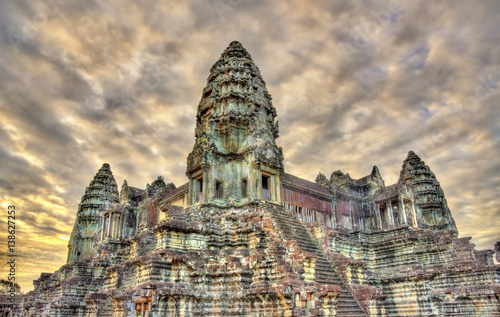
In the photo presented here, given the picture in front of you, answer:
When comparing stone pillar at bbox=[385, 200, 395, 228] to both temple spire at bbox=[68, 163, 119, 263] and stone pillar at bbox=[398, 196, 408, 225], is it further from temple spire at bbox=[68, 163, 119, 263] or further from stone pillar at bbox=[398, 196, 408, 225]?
temple spire at bbox=[68, 163, 119, 263]

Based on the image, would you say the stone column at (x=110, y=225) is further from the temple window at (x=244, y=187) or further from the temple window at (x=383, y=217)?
the temple window at (x=383, y=217)

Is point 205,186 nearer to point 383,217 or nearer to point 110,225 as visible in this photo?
point 110,225

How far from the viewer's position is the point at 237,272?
15867mm

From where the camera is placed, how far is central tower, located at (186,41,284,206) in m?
21.6

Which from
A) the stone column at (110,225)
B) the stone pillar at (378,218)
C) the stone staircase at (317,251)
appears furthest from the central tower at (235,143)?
the stone column at (110,225)

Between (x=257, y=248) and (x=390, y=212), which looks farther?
(x=390, y=212)

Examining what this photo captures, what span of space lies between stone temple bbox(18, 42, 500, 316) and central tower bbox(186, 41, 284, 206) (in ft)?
0.26

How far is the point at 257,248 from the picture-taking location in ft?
56.8

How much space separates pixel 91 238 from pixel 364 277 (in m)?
32.9

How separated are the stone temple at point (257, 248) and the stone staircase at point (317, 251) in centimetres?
8

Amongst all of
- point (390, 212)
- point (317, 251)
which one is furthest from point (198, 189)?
point (390, 212)

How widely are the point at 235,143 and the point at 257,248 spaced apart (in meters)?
8.04

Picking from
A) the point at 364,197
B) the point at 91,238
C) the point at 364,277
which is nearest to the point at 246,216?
the point at 364,277

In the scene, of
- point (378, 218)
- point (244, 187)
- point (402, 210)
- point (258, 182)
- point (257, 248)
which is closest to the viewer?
point (257, 248)
